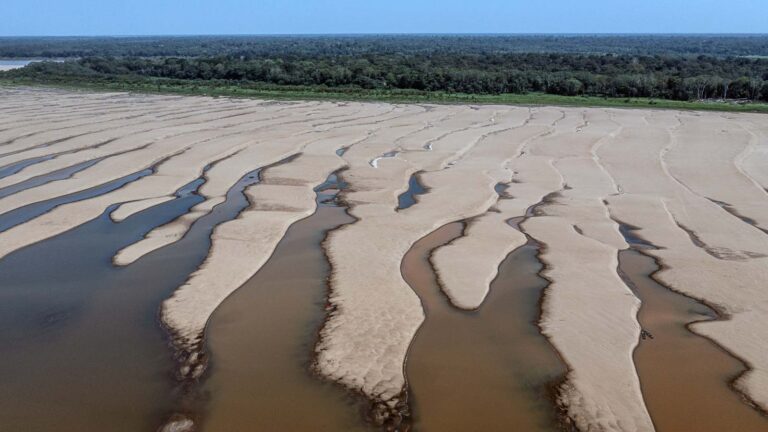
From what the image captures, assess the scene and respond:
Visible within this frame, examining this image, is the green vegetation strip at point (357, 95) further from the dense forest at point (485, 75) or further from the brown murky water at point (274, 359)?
the brown murky water at point (274, 359)

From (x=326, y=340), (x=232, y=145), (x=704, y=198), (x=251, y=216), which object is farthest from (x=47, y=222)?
(x=704, y=198)

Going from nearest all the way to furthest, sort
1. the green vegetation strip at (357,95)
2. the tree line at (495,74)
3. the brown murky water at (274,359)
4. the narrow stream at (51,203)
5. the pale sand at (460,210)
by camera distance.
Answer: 1. the brown murky water at (274,359)
2. the pale sand at (460,210)
3. the narrow stream at (51,203)
4. the green vegetation strip at (357,95)
5. the tree line at (495,74)

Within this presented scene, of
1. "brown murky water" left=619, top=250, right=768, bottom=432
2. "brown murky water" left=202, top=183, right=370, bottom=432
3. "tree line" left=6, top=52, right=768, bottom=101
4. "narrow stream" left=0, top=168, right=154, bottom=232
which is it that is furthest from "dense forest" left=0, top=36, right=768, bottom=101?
"brown murky water" left=202, top=183, right=370, bottom=432

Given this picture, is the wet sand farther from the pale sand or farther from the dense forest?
the dense forest

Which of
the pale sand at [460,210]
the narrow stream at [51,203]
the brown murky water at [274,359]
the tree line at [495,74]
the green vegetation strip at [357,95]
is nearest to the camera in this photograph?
the brown murky water at [274,359]

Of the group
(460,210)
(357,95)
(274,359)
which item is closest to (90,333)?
(274,359)

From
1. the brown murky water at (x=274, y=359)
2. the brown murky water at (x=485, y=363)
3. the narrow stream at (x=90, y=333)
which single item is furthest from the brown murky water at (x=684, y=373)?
the narrow stream at (x=90, y=333)

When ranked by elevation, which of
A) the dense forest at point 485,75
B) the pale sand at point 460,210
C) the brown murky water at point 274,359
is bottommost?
the dense forest at point 485,75
